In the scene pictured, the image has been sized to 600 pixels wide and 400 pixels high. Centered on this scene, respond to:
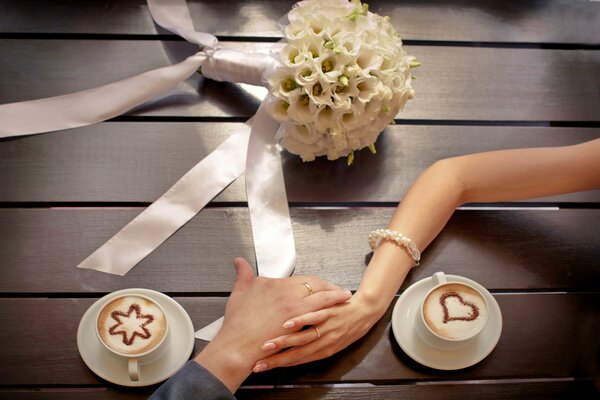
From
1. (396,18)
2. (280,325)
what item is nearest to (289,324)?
(280,325)

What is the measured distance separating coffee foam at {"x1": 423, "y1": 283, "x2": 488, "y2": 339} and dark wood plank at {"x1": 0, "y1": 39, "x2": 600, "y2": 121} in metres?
0.54

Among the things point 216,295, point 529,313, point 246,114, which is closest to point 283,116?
point 246,114

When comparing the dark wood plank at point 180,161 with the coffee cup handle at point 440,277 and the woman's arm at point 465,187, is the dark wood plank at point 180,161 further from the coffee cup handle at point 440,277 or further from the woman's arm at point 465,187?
the coffee cup handle at point 440,277

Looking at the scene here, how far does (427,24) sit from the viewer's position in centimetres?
210

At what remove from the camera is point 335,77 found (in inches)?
64.3

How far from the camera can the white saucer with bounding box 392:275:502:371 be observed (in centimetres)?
155

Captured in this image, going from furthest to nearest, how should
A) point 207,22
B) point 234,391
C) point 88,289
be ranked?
1. point 207,22
2. point 88,289
3. point 234,391

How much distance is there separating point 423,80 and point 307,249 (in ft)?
1.88

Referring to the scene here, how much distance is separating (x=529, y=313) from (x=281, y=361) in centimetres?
54

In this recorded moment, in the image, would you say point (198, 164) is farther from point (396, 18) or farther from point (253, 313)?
point (396, 18)

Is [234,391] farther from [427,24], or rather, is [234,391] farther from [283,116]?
[427,24]

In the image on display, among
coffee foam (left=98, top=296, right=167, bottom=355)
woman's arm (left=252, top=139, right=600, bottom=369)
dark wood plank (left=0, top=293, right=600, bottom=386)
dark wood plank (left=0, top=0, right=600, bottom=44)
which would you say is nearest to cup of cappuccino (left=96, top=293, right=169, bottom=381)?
coffee foam (left=98, top=296, right=167, bottom=355)

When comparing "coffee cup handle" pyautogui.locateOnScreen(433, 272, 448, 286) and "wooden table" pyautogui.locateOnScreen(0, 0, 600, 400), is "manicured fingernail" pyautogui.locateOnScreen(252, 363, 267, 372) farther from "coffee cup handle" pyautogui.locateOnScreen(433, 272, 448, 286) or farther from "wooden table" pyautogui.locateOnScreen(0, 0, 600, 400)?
"coffee cup handle" pyautogui.locateOnScreen(433, 272, 448, 286)

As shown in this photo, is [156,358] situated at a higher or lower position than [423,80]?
lower
